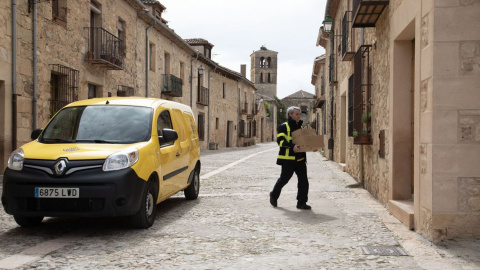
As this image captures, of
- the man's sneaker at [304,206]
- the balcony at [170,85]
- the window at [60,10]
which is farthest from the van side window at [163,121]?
the balcony at [170,85]

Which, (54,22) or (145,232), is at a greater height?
(54,22)

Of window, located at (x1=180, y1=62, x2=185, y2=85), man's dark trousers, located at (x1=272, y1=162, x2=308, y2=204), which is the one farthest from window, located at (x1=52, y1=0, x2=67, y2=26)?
window, located at (x1=180, y1=62, x2=185, y2=85)

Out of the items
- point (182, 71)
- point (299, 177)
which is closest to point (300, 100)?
point (182, 71)

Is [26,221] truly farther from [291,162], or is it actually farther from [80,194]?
[291,162]

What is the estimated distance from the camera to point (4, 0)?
422 inches

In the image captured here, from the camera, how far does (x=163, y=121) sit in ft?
22.0

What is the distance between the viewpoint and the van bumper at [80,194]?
5.06 meters

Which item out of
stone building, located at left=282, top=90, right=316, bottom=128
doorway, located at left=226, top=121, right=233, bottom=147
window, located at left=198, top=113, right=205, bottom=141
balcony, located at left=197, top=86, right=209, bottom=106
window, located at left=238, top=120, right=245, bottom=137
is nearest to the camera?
balcony, located at left=197, top=86, right=209, bottom=106

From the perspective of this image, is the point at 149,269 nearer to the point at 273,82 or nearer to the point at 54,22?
the point at 54,22

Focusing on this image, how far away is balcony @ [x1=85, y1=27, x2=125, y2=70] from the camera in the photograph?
48.9 feet

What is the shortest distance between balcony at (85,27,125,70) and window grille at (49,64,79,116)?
1152 millimetres

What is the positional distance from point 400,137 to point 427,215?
174cm

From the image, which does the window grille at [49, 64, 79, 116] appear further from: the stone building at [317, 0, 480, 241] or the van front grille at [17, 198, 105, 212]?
the stone building at [317, 0, 480, 241]

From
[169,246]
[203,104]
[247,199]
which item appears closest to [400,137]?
[247,199]
